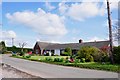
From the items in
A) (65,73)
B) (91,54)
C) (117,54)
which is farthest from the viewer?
(91,54)

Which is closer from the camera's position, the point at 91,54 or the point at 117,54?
the point at 117,54

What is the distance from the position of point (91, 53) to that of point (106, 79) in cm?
2121

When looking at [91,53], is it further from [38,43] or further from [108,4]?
[38,43]

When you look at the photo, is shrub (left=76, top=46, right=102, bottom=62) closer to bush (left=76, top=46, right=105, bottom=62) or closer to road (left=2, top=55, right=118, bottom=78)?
bush (left=76, top=46, right=105, bottom=62)

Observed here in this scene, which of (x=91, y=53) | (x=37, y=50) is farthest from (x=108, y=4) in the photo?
(x=37, y=50)

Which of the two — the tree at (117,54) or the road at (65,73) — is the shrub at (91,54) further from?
the road at (65,73)

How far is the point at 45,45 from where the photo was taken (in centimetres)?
8950

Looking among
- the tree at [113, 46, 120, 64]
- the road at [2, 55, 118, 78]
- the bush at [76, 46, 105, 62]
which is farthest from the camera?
the bush at [76, 46, 105, 62]

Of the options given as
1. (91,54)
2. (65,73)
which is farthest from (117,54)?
(65,73)

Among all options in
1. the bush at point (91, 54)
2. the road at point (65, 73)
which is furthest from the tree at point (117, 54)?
the road at point (65, 73)

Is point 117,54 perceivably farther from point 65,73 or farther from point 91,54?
point 65,73

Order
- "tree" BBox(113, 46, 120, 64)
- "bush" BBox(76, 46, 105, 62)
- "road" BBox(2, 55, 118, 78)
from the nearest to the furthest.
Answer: "road" BBox(2, 55, 118, 78) → "tree" BBox(113, 46, 120, 64) → "bush" BBox(76, 46, 105, 62)

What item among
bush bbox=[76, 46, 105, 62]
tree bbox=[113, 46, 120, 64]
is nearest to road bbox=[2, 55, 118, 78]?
tree bbox=[113, 46, 120, 64]

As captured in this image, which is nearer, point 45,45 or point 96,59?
point 96,59
